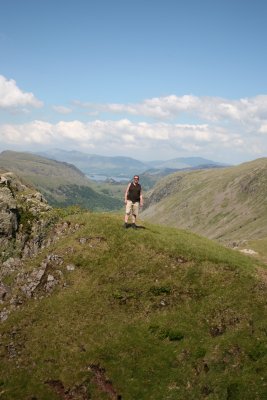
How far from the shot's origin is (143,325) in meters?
31.2

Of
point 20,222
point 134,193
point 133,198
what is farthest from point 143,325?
point 20,222

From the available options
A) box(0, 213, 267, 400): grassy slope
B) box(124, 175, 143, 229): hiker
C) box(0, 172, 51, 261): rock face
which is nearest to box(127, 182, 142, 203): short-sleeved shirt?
box(124, 175, 143, 229): hiker

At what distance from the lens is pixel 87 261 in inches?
1435

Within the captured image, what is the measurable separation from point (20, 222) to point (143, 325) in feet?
65.7

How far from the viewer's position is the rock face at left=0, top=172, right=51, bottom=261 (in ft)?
137

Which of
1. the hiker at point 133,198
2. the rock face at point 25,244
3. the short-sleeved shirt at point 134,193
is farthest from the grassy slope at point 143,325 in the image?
the short-sleeved shirt at point 134,193

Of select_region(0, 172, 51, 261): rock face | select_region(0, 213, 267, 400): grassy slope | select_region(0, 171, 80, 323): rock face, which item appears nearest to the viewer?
select_region(0, 213, 267, 400): grassy slope

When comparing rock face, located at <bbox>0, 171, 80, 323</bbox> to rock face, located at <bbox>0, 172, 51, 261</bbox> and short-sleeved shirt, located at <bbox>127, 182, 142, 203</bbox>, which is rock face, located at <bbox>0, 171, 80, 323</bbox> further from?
short-sleeved shirt, located at <bbox>127, 182, 142, 203</bbox>

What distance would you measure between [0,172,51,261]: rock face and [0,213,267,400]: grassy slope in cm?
447

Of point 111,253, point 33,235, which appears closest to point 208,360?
point 111,253

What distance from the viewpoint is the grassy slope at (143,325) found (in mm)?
27031

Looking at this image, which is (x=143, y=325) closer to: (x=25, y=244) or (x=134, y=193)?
(x=134, y=193)

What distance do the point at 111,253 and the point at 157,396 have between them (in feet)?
46.0

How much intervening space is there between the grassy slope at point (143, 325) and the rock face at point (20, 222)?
14.7ft
